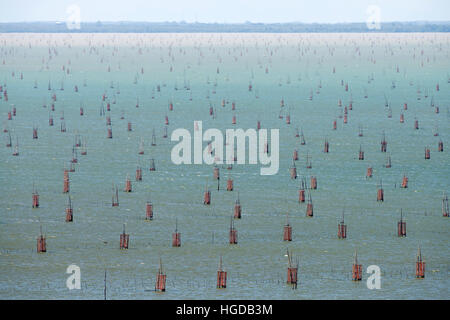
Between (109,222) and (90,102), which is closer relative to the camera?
(109,222)

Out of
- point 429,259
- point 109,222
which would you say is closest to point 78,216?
point 109,222

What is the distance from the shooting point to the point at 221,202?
4731 cm

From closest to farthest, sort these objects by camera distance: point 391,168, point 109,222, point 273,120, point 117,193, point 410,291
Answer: point 410,291, point 109,222, point 117,193, point 391,168, point 273,120

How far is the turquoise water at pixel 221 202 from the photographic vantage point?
35875mm

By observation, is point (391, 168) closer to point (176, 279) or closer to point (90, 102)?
point (176, 279)

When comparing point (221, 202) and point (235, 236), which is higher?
point (221, 202)

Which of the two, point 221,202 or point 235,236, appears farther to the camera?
point 221,202

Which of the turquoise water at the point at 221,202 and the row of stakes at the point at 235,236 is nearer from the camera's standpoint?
the row of stakes at the point at 235,236

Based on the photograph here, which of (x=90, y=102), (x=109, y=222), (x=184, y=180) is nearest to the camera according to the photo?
(x=109, y=222)

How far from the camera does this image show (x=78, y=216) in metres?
44.8

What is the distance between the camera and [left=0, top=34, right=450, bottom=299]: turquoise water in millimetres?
35875

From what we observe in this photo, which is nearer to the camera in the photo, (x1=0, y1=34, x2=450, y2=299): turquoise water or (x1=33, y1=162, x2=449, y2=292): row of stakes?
(x1=33, y1=162, x2=449, y2=292): row of stakes
